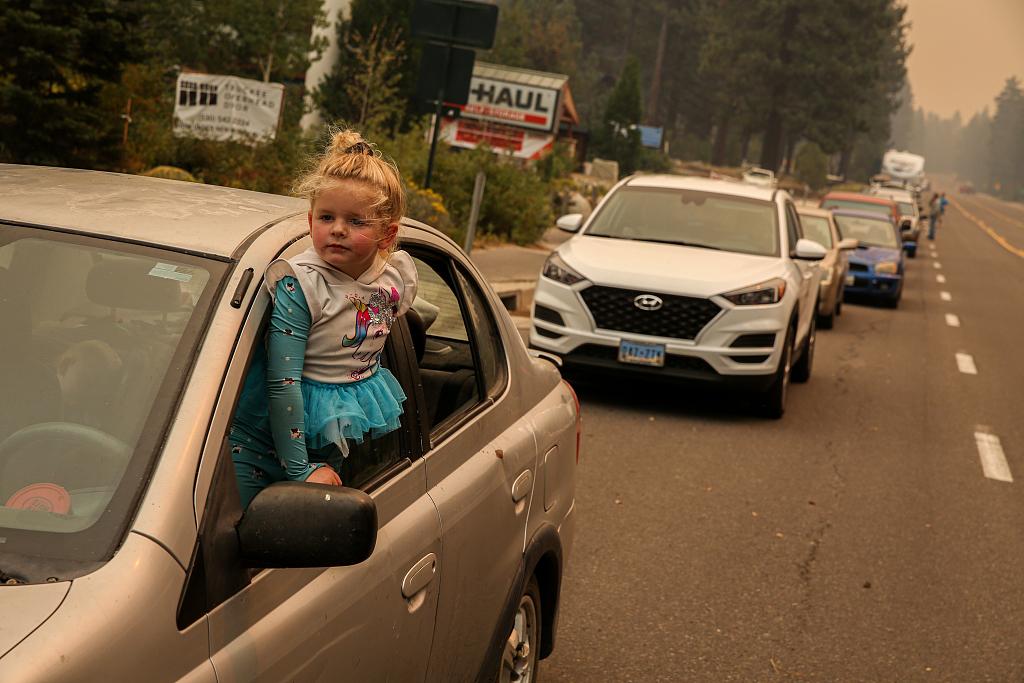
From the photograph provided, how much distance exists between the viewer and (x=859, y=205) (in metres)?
26.1

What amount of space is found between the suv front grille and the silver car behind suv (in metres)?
6.27

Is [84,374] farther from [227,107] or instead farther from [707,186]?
[227,107]

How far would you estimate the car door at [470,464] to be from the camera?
124 inches

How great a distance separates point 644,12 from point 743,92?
2391cm

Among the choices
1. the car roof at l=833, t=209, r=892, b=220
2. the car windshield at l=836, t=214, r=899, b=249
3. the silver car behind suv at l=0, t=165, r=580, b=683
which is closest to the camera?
the silver car behind suv at l=0, t=165, r=580, b=683

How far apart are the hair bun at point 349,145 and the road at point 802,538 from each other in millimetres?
2496

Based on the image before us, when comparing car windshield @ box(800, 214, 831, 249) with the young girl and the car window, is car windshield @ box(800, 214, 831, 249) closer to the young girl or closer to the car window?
the car window

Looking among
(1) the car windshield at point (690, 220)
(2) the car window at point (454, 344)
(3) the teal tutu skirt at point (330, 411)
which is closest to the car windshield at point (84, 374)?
(3) the teal tutu skirt at point (330, 411)

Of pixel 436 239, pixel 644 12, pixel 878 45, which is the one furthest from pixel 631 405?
pixel 644 12

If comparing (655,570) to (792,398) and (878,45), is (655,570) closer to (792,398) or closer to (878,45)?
(792,398)

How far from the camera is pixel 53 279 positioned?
2676 millimetres

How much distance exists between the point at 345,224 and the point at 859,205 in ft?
80.1

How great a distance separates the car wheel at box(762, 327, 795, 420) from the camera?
10211mm

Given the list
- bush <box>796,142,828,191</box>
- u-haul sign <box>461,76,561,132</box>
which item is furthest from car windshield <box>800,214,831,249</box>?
bush <box>796,142,828,191</box>
